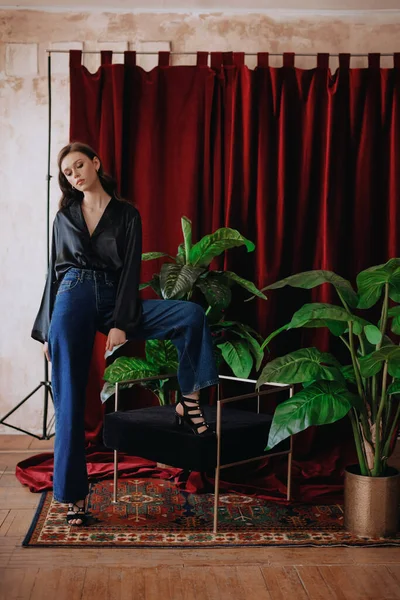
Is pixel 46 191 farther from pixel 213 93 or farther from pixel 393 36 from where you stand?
pixel 393 36

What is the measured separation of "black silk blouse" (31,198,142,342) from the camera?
312 cm

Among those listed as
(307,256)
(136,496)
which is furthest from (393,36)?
(136,496)

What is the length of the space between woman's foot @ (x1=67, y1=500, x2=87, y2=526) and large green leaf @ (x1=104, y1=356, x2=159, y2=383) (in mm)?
763

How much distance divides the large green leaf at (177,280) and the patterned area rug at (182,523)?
3.22 feet

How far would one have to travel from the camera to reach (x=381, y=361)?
2.96 meters

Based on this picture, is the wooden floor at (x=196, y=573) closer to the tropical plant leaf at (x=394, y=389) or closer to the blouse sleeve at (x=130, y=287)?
the tropical plant leaf at (x=394, y=389)

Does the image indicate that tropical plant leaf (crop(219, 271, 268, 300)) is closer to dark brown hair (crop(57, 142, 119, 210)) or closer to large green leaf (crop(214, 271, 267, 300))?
large green leaf (crop(214, 271, 267, 300))

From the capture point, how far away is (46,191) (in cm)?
456

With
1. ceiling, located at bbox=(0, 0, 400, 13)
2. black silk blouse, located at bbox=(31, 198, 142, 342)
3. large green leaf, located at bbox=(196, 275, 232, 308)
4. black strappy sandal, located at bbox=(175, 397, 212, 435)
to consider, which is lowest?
black strappy sandal, located at bbox=(175, 397, 212, 435)

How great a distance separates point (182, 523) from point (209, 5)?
9.65 ft

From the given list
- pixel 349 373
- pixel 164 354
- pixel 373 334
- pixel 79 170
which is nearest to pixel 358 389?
pixel 349 373

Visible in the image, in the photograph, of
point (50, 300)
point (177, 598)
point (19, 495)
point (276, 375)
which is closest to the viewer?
Answer: point (177, 598)

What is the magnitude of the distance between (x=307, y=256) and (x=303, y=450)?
44.3 inches

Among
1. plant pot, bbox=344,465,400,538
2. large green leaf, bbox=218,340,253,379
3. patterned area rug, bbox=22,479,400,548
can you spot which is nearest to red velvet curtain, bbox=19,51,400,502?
large green leaf, bbox=218,340,253,379
